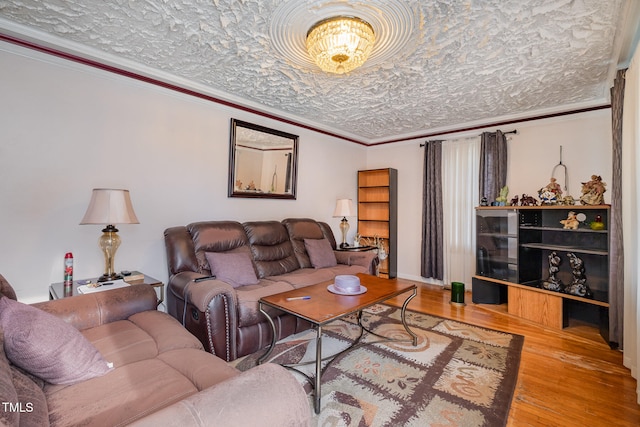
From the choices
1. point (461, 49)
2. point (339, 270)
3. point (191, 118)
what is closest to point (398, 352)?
point (339, 270)

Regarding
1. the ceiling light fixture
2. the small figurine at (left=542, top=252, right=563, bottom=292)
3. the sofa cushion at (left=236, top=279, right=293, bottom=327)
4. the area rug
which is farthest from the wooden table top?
the small figurine at (left=542, top=252, right=563, bottom=292)

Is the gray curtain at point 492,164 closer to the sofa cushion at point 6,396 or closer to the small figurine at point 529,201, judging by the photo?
the small figurine at point 529,201

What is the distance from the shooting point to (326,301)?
6.85 feet

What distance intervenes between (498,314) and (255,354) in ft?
9.21

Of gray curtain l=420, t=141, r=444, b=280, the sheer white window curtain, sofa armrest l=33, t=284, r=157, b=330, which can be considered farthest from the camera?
gray curtain l=420, t=141, r=444, b=280

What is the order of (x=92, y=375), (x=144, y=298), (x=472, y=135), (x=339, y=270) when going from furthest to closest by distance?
(x=472, y=135) < (x=339, y=270) < (x=144, y=298) < (x=92, y=375)

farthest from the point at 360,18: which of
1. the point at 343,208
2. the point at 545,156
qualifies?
the point at 545,156

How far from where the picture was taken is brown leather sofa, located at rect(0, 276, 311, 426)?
758 mm

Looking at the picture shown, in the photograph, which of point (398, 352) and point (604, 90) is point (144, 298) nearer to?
point (398, 352)

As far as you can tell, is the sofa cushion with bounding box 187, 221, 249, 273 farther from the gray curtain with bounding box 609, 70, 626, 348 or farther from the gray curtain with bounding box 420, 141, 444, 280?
the gray curtain with bounding box 609, 70, 626, 348

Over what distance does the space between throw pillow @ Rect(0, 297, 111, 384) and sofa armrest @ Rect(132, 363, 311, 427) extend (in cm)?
79

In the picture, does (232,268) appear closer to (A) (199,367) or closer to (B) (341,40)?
(A) (199,367)

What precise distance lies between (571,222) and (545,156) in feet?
3.41

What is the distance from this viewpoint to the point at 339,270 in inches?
132
